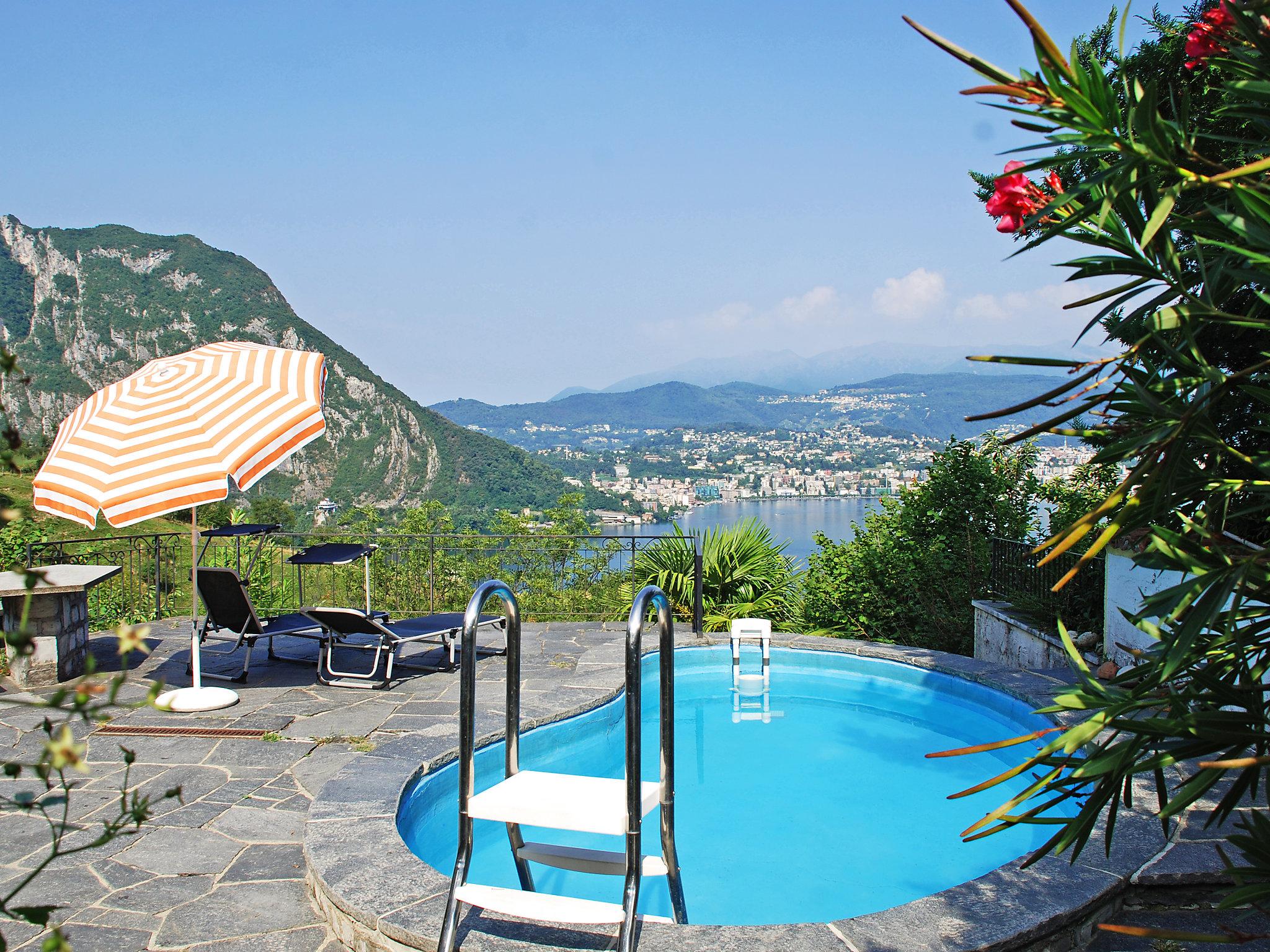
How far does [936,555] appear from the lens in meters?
8.24

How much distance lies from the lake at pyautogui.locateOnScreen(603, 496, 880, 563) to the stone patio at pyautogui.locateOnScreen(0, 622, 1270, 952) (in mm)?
2993

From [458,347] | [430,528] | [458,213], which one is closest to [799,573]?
[430,528]

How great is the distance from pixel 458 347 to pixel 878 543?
150 ft

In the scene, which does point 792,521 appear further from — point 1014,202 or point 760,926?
point 1014,202

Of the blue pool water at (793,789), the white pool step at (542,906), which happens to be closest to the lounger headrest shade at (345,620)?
the blue pool water at (793,789)

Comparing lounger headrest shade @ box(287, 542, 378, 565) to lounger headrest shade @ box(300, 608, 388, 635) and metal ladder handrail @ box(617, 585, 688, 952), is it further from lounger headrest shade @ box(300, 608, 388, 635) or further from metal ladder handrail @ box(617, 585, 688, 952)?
metal ladder handrail @ box(617, 585, 688, 952)

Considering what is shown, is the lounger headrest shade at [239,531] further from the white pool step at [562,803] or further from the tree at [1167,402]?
the tree at [1167,402]

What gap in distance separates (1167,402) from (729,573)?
25.5ft

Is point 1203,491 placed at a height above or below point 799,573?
above

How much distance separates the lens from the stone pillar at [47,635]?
19.7 feet

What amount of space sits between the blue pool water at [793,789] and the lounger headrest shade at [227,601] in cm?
234

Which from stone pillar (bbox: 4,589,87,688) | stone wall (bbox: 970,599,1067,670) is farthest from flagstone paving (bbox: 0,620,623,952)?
stone wall (bbox: 970,599,1067,670)

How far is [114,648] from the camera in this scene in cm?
734

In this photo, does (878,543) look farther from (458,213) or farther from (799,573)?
(458,213)
